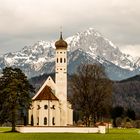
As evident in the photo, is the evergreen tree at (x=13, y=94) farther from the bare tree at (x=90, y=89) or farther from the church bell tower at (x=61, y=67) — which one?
the church bell tower at (x=61, y=67)

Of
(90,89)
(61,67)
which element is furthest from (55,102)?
(90,89)

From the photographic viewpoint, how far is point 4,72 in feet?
326

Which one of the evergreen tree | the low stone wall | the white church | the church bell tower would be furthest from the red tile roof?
the low stone wall

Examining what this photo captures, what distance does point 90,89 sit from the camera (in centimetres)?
10544

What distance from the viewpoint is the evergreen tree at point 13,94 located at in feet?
314

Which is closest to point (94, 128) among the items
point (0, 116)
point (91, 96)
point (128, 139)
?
point (91, 96)

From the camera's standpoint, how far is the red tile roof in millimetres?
115812

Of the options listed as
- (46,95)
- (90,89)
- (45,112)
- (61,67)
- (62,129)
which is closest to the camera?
(62,129)

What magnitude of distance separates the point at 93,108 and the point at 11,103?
61.1ft

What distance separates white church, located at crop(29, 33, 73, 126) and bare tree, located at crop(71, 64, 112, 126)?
9.95 metres

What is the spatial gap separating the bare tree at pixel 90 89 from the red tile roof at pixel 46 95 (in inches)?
382

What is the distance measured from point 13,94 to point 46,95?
70.5 ft

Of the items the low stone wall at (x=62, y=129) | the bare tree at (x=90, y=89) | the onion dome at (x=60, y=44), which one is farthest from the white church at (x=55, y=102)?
the low stone wall at (x=62, y=129)

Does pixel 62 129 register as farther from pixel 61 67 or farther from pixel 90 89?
pixel 61 67
